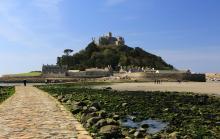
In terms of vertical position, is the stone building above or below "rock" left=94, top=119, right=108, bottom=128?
above

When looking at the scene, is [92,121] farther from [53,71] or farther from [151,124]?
[53,71]

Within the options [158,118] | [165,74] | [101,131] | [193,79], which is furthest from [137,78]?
[101,131]

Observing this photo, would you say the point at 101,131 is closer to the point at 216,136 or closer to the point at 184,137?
the point at 184,137

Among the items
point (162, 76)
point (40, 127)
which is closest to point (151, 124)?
point (40, 127)

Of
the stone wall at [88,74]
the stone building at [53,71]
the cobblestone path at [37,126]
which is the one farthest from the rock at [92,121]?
the stone building at [53,71]

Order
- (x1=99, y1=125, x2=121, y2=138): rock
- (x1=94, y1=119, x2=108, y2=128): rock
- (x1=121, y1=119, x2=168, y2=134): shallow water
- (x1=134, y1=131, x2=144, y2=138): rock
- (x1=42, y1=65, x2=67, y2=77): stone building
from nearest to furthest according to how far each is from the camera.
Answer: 1. (x1=99, y1=125, x2=121, y2=138): rock
2. (x1=134, y1=131, x2=144, y2=138): rock
3. (x1=94, y1=119, x2=108, y2=128): rock
4. (x1=121, y1=119, x2=168, y2=134): shallow water
5. (x1=42, y1=65, x2=67, y2=77): stone building

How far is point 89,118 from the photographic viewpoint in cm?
1733

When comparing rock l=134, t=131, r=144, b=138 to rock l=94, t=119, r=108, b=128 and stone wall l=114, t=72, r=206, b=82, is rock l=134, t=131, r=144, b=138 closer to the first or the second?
rock l=94, t=119, r=108, b=128

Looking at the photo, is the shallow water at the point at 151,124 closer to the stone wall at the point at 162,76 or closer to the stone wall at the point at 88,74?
the stone wall at the point at 162,76

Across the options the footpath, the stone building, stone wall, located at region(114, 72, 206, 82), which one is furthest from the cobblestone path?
the stone building

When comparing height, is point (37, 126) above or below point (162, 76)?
below

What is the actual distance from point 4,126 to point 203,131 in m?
7.72

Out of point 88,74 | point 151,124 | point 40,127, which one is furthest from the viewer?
point 88,74

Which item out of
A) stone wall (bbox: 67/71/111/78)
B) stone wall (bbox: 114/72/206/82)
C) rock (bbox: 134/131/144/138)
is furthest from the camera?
stone wall (bbox: 67/71/111/78)
